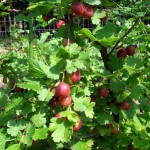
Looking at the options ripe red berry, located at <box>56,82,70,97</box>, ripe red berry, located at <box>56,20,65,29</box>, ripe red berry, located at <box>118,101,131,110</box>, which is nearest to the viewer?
ripe red berry, located at <box>56,82,70,97</box>

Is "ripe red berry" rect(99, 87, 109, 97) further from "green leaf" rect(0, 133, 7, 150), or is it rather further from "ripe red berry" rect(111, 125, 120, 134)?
"green leaf" rect(0, 133, 7, 150)

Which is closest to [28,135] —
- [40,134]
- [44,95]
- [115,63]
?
[40,134]

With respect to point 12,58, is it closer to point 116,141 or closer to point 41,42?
point 41,42

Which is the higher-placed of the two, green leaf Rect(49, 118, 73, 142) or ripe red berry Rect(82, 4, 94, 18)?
ripe red berry Rect(82, 4, 94, 18)

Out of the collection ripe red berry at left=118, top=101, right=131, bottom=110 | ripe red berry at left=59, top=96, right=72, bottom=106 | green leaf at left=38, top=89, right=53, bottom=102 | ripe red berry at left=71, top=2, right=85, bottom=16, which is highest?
ripe red berry at left=71, top=2, right=85, bottom=16

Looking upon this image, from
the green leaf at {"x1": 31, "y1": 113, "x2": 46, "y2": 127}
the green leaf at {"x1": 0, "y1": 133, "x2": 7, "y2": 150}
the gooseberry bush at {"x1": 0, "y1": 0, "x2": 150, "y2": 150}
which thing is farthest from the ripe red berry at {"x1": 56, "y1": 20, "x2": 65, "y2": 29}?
the green leaf at {"x1": 0, "y1": 133, "x2": 7, "y2": 150}

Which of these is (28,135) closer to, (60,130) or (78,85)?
(60,130)

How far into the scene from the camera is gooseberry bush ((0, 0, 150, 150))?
1.42 metres

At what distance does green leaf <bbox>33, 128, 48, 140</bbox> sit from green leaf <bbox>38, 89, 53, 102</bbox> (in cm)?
17

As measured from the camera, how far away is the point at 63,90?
53.6 inches

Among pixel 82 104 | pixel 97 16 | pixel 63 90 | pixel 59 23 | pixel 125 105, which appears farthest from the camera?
pixel 125 105

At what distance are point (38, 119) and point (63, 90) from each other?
22 centimetres

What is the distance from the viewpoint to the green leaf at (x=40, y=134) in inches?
58.7

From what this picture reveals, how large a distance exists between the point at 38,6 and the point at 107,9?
1.25 feet
